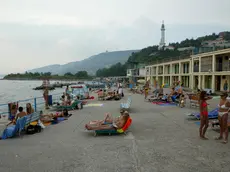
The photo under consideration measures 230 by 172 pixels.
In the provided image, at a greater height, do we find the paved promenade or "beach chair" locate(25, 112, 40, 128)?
"beach chair" locate(25, 112, 40, 128)

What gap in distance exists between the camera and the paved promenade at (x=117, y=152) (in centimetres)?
441

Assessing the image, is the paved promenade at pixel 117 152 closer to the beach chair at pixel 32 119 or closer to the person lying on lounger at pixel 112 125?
the person lying on lounger at pixel 112 125

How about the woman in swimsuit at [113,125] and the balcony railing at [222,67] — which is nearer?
the woman in swimsuit at [113,125]

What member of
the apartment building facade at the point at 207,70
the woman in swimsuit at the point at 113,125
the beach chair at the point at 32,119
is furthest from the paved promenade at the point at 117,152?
the apartment building facade at the point at 207,70

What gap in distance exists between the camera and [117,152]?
17.3ft

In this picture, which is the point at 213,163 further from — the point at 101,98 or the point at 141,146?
the point at 101,98

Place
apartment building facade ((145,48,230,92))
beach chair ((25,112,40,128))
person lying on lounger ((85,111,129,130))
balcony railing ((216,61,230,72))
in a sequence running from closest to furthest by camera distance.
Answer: person lying on lounger ((85,111,129,130))
beach chair ((25,112,40,128))
balcony railing ((216,61,230,72))
apartment building facade ((145,48,230,92))

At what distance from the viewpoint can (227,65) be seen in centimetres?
2392

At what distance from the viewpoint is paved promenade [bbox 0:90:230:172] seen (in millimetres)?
4410

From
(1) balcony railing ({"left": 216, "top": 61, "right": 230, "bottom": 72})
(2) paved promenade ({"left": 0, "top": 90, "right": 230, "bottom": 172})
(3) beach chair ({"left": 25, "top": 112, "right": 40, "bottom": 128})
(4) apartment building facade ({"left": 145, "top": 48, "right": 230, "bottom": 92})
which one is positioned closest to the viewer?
(2) paved promenade ({"left": 0, "top": 90, "right": 230, "bottom": 172})

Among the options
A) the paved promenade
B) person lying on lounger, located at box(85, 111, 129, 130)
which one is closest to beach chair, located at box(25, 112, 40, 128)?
the paved promenade

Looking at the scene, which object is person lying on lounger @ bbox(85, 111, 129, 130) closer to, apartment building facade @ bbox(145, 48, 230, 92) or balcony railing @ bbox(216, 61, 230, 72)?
apartment building facade @ bbox(145, 48, 230, 92)

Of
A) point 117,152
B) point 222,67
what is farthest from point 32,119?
point 222,67

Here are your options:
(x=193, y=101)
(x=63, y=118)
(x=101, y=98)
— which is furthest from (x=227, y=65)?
(x=63, y=118)
